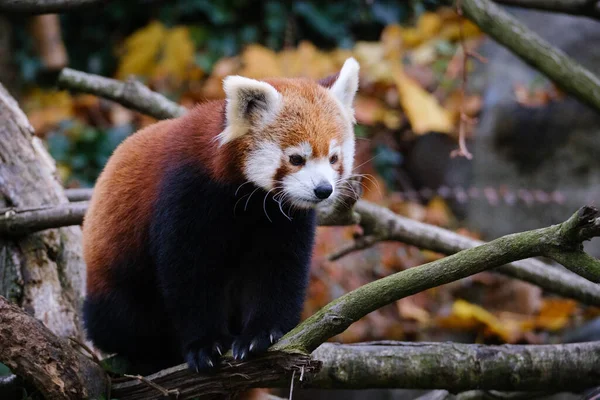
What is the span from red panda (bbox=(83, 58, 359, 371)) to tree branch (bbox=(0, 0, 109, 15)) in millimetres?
661

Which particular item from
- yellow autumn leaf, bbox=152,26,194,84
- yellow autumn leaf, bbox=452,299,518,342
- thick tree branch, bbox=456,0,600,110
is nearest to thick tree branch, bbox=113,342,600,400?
thick tree branch, bbox=456,0,600,110

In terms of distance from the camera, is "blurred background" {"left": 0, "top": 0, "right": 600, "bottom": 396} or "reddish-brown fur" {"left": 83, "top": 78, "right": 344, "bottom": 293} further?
"blurred background" {"left": 0, "top": 0, "right": 600, "bottom": 396}

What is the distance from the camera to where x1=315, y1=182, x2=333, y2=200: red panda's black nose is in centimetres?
255

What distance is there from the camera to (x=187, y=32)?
7.53 meters

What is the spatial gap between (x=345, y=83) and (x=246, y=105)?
0.49m

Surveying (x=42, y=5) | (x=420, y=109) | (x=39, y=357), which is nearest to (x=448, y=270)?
(x=39, y=357)

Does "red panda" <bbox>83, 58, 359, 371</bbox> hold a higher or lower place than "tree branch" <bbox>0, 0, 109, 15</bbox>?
lower

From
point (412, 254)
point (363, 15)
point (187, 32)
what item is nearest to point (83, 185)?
point (187, 32)

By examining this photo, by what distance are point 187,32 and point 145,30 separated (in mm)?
491

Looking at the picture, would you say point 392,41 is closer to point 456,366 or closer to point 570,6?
point 570,6

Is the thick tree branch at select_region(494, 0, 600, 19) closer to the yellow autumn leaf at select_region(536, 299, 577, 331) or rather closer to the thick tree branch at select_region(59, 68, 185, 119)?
the thick tree branch at select_region(59, 68, 185, 119)

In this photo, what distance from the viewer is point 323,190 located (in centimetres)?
255

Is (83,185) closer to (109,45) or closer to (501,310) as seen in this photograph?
(109,45)

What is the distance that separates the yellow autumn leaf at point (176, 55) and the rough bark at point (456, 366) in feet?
16.3
